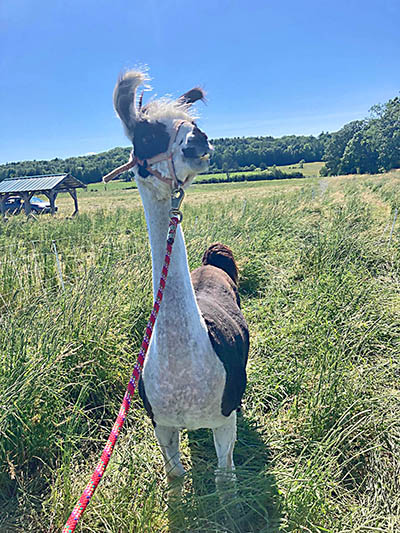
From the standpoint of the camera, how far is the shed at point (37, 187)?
18594 millimetres

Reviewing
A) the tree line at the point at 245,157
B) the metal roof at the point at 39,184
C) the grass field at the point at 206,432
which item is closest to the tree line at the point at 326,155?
the tree line at the point at 245,157

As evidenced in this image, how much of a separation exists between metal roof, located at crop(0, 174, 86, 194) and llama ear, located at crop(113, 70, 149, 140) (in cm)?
1845

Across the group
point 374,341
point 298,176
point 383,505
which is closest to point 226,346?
point 383,505

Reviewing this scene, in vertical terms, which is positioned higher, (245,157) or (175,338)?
(245,157)

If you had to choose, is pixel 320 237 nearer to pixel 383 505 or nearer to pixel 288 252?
pixel 288 252

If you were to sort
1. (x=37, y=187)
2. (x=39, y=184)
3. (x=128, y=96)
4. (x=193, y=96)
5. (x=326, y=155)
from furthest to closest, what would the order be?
(x=326, y=155), (x=39, y=184), (x=37, y=187), (x=193, y=96), (x=128, y=96)

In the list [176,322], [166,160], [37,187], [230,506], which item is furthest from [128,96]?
[37,187]

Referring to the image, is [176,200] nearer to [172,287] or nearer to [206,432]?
[172,287]

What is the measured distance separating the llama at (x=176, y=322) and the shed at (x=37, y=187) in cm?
1732

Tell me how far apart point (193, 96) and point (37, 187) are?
19219 mm

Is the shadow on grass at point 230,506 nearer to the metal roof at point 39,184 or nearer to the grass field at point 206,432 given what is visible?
the grass field at point 206,432

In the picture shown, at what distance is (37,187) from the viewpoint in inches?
743

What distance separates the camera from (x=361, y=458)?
105 inches

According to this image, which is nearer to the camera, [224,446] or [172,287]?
[172,287]
